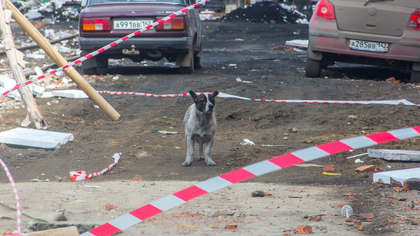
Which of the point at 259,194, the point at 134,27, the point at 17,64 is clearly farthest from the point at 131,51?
the point at 259,194

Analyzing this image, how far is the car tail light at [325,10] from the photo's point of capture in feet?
27.9

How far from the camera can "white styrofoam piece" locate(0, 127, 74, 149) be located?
577 centimetres

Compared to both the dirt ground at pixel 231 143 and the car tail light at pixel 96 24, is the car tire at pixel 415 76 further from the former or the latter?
the car tail light at pixel 96 24

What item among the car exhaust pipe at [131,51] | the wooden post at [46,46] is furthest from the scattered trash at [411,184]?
the car exhaust pipe at [131,51]

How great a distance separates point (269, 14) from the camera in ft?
91.2

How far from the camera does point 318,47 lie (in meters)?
8.65

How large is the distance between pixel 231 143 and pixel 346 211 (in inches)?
116

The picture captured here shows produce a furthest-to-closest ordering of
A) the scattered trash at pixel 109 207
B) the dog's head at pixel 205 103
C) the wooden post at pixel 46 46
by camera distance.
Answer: the wooden post at pixel 46 46 < the dog's head at pixel 205 103 < the scattered trash at pixel 109 207

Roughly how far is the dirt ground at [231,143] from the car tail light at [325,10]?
128 cm

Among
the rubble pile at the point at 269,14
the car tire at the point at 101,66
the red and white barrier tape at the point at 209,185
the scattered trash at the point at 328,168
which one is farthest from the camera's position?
the rubble pile at the point at 269,14

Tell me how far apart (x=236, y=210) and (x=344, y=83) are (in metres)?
5.98

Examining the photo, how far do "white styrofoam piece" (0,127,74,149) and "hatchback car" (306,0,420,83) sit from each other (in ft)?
16.7

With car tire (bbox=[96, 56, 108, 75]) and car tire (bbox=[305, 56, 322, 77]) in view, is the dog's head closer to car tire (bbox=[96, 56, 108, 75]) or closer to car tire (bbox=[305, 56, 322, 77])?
car tire (bbox=[305, 56, 322, 77])

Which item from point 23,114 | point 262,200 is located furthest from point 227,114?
point 262,200
